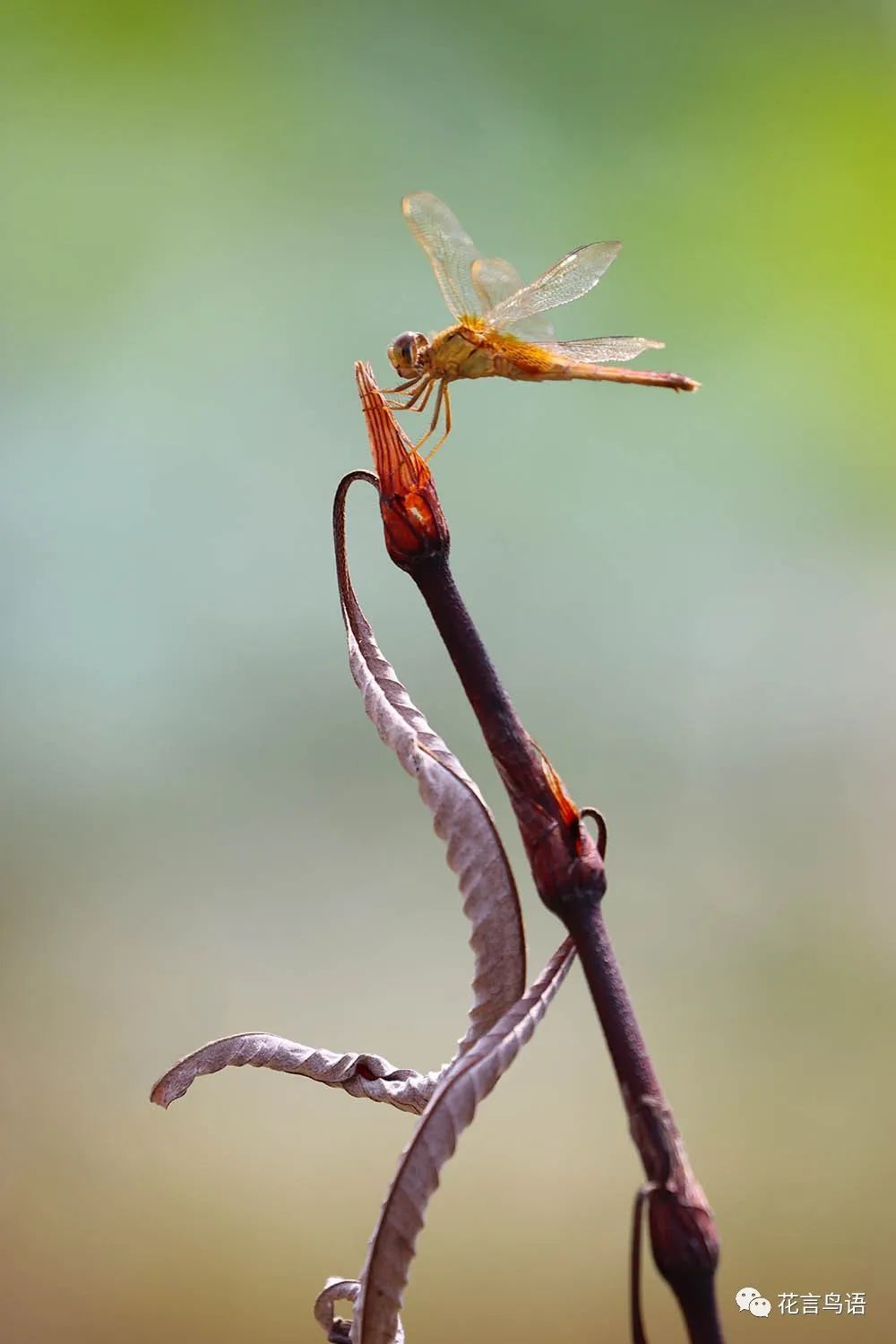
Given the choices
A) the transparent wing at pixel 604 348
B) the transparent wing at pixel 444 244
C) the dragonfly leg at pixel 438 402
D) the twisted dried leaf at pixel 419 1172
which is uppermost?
the transparent wing at pixel 444 244

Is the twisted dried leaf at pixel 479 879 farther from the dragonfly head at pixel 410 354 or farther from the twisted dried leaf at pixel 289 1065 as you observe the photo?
the dragonfly head at pixel 410 354

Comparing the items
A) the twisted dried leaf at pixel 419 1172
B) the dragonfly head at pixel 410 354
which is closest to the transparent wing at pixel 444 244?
the dragonfly head at pixel 410 354

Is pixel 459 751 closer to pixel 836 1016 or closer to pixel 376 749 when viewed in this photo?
pixel 376 749

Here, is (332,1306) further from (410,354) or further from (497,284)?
(497,284)

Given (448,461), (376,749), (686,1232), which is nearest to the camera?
(686,1232)

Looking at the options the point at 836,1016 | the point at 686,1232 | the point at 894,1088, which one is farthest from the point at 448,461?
the point at 686,1232

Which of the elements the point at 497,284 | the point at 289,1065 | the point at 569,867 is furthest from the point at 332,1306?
the point at 497,284
